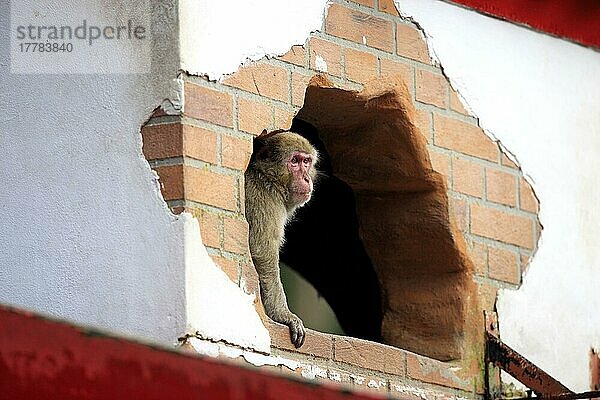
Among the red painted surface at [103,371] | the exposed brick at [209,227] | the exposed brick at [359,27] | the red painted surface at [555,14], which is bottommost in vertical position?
the red painted surface at [103,371]

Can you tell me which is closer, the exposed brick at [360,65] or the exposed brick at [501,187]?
the exposed brick at [360,65]

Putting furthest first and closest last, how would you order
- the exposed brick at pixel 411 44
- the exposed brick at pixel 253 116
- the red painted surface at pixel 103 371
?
the exposed brick at pixel 411 44 → the exposed brick at pixel 253 116 → the red painted surface at pixel 103 371

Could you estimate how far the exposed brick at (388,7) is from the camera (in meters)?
5.55

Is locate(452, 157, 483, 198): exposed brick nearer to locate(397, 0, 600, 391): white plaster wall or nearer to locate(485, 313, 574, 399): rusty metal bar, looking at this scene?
locate(397, 0, 600, 391): white plaster wall

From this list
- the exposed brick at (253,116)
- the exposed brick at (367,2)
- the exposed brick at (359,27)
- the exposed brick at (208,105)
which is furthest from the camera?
the exposed brick at (367,2)

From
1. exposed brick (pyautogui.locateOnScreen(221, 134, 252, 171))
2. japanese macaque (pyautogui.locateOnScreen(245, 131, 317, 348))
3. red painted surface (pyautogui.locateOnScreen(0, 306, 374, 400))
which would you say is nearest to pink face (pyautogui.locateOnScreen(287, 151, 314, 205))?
japanese macaque (pyautogui.locateOnScreen(245, 131, 317, 348))

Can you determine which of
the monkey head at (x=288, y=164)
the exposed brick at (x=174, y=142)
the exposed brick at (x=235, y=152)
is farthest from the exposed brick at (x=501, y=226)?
the exposed brick at (x=174, y=142)

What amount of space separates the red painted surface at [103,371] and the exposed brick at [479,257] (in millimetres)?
3202

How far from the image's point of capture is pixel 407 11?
18.4 ft

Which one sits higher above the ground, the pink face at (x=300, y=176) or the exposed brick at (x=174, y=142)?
the pink face at (x=300, y=176)

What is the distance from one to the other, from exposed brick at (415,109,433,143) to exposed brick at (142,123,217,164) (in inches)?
43.6

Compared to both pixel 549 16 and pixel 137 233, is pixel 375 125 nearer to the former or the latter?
pixel 549 16

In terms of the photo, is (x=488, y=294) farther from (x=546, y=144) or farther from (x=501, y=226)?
(x=546, y=144)

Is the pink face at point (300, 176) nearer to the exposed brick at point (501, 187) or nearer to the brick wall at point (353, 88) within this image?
the brick wall at point (353, 88)
